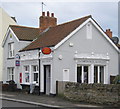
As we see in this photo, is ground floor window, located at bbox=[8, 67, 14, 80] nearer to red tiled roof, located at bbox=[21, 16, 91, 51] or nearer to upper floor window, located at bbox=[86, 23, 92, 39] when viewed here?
red tiled roof, located at bbox=[21, 16, 91, 51]

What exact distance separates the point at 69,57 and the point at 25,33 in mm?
7771

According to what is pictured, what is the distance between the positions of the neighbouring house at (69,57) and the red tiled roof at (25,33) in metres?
0.70

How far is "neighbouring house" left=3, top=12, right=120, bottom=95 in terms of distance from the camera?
859 inches

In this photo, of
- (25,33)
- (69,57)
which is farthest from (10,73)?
(69,57)

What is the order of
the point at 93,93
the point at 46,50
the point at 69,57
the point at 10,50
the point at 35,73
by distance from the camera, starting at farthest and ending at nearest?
the point at 10,50 → the point at 35,73 → the point at 69,57 → the point at 46,50 → the point at 93,93

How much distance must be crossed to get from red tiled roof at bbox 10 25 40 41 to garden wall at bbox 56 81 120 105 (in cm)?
897

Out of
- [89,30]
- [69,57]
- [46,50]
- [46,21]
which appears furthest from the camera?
[46,21]

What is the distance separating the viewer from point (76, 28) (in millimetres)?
22594

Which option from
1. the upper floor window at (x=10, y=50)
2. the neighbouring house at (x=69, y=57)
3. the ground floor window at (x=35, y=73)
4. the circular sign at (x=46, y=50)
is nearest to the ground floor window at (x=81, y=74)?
the neighbouring house at (x=69, y=57)

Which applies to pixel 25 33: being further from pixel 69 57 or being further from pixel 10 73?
pixel 69 57

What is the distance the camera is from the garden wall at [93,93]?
15520 mm

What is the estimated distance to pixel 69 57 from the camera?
22250 mm

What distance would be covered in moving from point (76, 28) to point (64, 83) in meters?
5.16

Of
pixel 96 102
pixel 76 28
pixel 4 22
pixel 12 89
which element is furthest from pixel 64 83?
pixel 4 22
